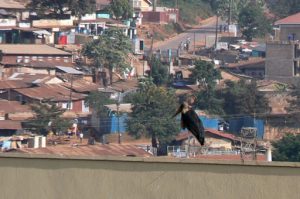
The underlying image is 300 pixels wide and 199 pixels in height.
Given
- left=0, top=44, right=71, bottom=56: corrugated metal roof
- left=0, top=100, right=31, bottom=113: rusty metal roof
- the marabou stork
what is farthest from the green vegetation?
the marabou stork

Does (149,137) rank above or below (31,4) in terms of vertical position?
below

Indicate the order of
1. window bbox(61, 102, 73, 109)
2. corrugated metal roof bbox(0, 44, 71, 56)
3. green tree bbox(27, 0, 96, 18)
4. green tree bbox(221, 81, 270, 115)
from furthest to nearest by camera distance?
green tree bbox(27, 0, 96, 18)
corrugated metal roof bbox(0, 44, 71, 56)
window bbox(61, 102, 73, 109)
green tree bbox(221, 81, 270, 115)

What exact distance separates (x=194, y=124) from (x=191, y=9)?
43463 mm

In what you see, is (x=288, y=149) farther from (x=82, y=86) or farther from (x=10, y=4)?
(x=10, y=4)

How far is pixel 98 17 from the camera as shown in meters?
40.8

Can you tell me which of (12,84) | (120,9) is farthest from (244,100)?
(120,9)

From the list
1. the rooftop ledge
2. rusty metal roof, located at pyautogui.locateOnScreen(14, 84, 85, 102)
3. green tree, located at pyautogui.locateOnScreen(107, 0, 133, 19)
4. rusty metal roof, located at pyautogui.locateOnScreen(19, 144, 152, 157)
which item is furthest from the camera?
green tree, located at pyautogui.locateOnScreen(107, 0, 133, 19)

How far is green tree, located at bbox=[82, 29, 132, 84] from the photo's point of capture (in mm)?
33594

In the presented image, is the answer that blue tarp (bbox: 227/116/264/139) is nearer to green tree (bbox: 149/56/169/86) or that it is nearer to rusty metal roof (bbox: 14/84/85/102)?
rusty metal roof (bbox: 14/84/85/102)

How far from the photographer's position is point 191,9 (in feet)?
159

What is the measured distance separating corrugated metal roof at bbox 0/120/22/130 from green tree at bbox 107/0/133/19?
55.7 ft

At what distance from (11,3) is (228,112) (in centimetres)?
1274

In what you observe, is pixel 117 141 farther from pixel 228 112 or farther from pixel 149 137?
pixel 228 112

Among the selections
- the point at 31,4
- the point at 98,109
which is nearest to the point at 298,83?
the point at 98,109
